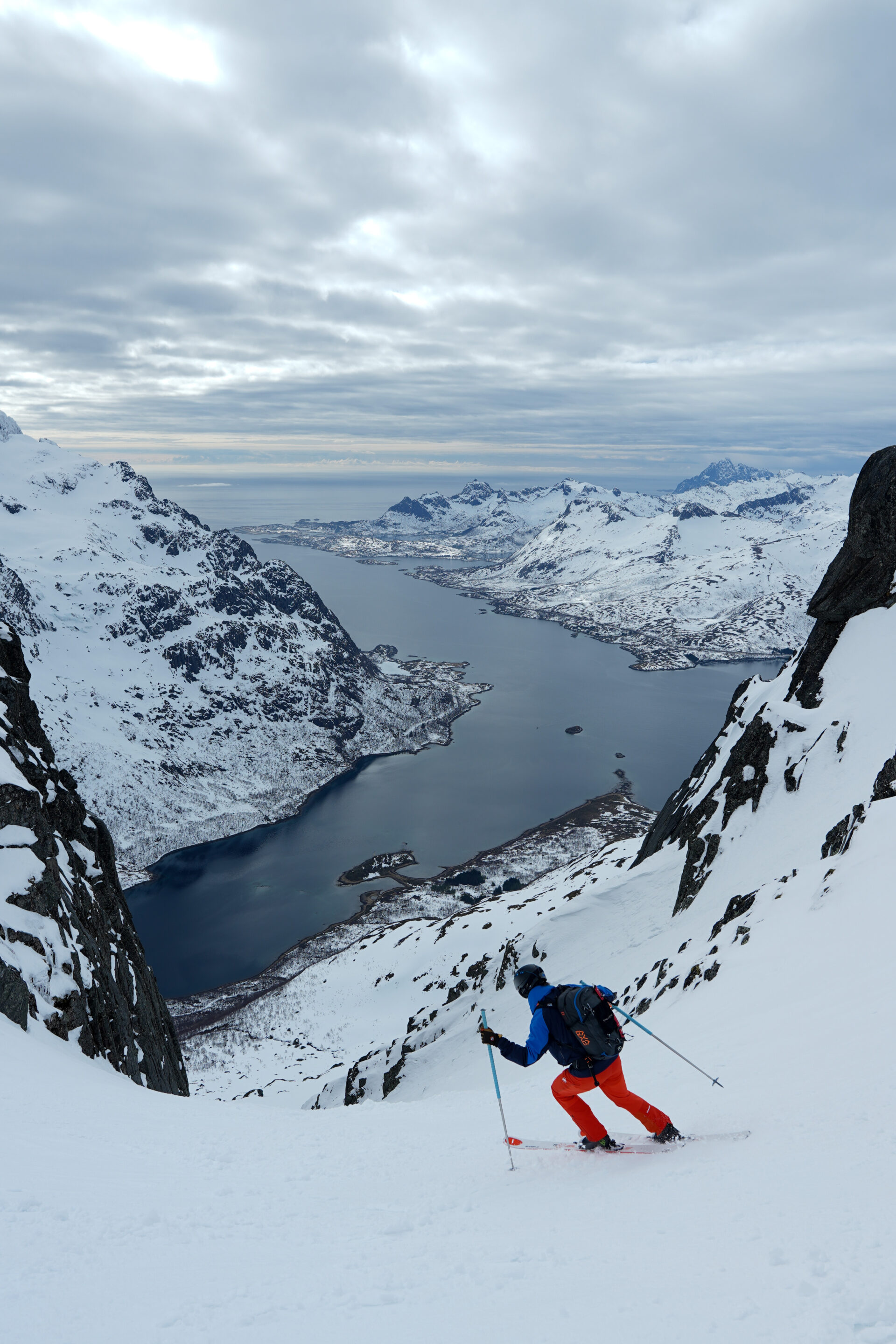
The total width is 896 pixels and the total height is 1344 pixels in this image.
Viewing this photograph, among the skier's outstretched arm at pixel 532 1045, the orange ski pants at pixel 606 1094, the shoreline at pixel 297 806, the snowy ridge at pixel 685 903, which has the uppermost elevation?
the skier's outstretched arm at pixel 532 1045

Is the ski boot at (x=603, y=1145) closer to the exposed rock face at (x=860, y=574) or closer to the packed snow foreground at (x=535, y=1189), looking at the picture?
the packed snow foreground at (x=535, y=1189)

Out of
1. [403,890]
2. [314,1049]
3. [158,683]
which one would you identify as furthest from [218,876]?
[158,683]

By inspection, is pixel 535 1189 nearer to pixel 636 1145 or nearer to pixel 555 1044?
pixel 636 1145

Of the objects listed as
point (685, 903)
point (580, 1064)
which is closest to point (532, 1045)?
point (580, 1064)

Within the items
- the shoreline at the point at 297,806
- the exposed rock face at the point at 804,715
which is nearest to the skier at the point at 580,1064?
the exposed rock face at the point at 804,715

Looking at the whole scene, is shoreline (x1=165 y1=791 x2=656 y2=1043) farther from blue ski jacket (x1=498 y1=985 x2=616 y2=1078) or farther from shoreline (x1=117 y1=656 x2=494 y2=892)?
blue ski jacket (x1=498 y1=985 x2=616 y2=1078)

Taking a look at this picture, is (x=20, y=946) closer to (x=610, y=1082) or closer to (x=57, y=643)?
(x=610, y=1082)

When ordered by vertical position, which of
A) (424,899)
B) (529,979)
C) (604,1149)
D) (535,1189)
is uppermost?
(529,979)
